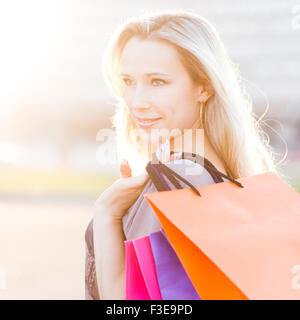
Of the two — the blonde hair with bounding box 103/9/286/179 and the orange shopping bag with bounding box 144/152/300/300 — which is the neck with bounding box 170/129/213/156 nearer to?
the blonde hair with bounding box 103/9/286/179

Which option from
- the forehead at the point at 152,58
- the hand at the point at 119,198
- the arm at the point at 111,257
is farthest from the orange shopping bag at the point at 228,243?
the forehead at the point at 152,58

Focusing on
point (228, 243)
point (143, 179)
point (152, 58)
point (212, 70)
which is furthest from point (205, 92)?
point (228, 243)

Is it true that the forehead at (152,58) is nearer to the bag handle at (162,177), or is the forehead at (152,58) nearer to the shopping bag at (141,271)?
the bag handle at (162,177)

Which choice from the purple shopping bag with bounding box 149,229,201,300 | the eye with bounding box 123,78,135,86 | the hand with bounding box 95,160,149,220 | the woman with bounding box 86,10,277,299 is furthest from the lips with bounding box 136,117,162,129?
the purple shopping bag with bounding box 149,229,201,300

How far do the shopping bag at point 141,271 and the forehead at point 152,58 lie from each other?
0.49 meters

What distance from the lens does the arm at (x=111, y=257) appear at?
119cm

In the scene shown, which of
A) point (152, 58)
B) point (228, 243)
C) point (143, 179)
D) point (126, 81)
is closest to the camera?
point (228, 243)

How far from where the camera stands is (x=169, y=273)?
1.01 metres

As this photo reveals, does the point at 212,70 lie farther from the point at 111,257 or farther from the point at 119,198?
the point at 111,257

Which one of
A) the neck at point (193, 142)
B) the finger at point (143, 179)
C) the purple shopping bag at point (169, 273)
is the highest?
the neck at point (193, 142)

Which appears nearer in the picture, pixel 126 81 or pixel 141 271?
pixel 141 271

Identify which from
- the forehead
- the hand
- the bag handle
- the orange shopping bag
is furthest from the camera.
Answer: the forehead

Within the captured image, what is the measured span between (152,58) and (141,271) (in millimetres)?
584

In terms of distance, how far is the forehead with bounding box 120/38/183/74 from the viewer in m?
1.28
